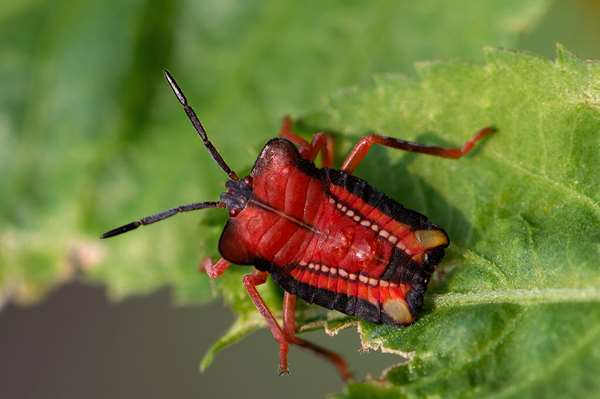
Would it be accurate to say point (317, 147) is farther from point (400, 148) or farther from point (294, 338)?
point (294, 338)

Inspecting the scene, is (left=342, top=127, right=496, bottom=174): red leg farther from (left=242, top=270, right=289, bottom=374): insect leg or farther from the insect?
(left=242, top=270, right=289, bottom=374): insect leg

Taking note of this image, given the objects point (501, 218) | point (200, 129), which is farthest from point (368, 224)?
point (200, 129)

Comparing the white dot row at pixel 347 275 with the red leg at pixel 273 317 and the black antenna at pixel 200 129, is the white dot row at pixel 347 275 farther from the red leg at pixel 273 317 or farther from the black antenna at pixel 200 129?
the black antenna at pixel 200 129

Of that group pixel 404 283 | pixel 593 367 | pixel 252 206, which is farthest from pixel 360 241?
pixel 593 367

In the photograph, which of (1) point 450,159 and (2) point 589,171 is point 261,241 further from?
(2) point 589,171

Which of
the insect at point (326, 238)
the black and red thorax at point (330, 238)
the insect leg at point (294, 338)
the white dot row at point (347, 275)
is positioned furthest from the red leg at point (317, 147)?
the insect leg at point (294, 338)

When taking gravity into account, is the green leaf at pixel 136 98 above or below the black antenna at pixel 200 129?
above
